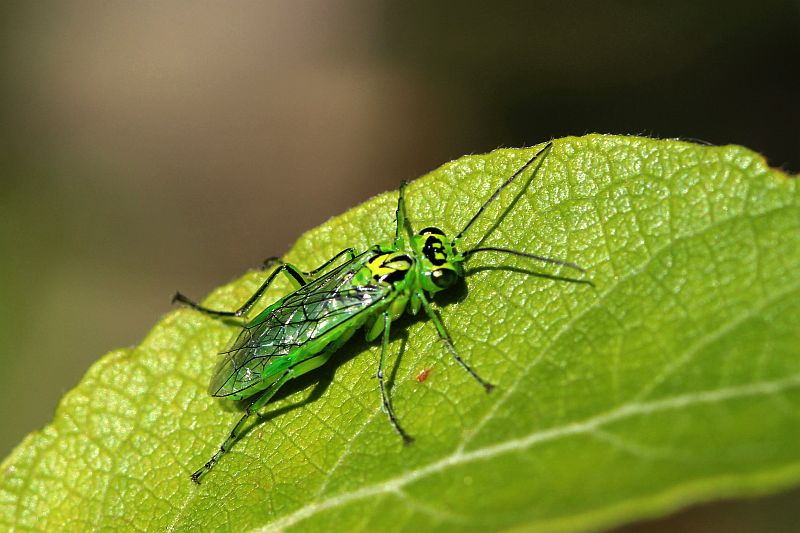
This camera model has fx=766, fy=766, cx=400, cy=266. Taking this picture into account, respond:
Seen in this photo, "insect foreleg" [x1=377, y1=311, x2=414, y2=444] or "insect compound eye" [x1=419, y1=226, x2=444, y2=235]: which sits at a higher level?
"insect compound eye" [x1=419, y1=226, x2=444, y2=235]

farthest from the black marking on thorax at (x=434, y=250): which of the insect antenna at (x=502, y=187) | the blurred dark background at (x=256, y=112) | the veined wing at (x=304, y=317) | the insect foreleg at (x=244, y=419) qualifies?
the blurred dark background at (x=256, y=112)

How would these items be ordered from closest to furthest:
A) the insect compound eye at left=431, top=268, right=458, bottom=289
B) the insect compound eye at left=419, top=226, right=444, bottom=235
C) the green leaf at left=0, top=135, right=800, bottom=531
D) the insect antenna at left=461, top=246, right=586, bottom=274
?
the green leaf at left=0, top=135, right=800, bottom=531 < the insect antenna at left=461, top=246, right=586, bottom=274 < the insect compound eye at left=431, top=268, right=458, bottom=289 < the insect compound eye at left=419, top=226, right=444, bottom=235

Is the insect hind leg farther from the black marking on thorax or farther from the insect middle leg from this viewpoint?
the black marking on thorax

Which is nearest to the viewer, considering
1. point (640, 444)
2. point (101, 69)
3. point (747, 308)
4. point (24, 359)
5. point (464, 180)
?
point (640, 444)

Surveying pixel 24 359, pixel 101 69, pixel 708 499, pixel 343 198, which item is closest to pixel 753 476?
pixel 708 499

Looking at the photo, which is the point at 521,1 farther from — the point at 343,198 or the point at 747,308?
the point at 747,308

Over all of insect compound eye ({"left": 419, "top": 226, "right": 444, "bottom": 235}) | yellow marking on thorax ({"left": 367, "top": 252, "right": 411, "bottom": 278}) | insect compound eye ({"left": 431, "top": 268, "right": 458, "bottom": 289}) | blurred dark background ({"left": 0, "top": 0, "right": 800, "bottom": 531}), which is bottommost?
insect compound eye ({"left": 431, "top": 268, "right": 458, "bottom": 289})

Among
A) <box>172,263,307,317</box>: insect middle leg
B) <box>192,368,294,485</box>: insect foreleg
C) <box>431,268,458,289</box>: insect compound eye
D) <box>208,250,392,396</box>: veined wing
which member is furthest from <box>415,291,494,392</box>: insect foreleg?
<box>192,368,294,485</box>: insect foreleg

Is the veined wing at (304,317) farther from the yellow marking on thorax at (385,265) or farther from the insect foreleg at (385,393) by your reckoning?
the insect foreleg at (385,393)
